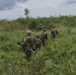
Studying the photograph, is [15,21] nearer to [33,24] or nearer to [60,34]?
[33,24]

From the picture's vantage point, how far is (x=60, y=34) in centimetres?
2577

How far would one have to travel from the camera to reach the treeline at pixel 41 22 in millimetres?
33256

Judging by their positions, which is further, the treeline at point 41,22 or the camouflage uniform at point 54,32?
the treeline at point 41,22

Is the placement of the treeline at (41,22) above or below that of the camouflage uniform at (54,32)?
below

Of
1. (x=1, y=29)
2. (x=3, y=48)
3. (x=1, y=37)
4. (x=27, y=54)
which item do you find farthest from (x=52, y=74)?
(x=1, y=29)

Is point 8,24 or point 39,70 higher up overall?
point 39,70

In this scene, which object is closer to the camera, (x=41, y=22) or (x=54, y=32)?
(x=54, y=32)

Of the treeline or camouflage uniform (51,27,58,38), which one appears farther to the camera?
the treeline

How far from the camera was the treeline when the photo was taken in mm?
33256

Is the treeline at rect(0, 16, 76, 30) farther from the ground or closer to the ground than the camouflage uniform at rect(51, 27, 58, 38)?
closer to the ground

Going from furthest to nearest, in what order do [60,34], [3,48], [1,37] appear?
[60,34]
[1,37]
[3,48]

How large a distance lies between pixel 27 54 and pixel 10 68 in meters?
12.9

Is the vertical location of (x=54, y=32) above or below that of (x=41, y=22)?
above

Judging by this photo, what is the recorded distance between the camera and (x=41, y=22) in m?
35.2
